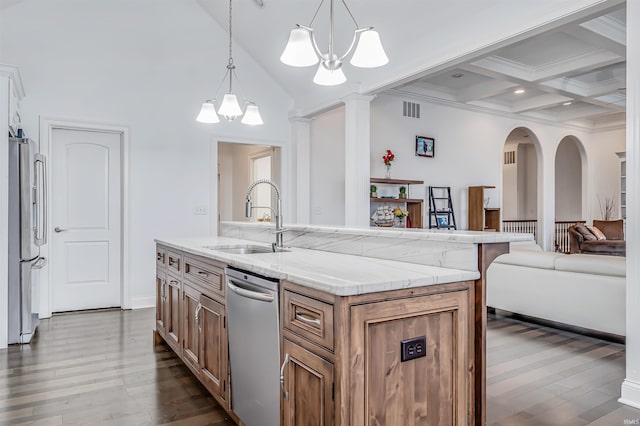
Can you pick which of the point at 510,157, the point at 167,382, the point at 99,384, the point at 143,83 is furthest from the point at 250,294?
the point at 510,157

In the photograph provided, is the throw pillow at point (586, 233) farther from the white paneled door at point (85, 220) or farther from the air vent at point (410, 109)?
the white paneled door at point (85, 220)

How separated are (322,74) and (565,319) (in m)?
3.09

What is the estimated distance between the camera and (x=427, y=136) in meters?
6.68

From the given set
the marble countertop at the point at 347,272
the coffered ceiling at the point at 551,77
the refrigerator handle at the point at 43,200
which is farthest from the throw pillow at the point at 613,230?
the refrigerator handle at the point at 43,200

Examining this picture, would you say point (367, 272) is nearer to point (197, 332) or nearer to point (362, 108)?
point (197, 332)

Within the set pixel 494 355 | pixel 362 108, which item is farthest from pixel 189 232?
pixel 494 355

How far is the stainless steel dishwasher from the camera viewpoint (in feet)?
6.11

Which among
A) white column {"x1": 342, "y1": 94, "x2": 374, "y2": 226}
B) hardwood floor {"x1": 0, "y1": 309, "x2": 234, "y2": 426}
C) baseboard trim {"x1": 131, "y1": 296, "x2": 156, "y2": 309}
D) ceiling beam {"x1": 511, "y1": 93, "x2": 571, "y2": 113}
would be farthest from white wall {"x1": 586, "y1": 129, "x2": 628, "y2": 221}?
hardwood floor {"x1": 0, "y1": 309, "x2": 234, "y2": 426}

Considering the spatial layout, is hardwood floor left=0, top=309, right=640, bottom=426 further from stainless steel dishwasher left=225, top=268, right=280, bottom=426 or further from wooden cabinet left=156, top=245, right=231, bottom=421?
stainless steel dishwasher left=225, top=268, right=280, bottom=426

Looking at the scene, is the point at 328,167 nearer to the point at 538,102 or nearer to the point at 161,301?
the point at 161,301

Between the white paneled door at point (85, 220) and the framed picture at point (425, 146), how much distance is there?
4.07 meters

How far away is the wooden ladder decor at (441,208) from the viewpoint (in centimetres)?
670

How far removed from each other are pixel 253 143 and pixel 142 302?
2.46 metres

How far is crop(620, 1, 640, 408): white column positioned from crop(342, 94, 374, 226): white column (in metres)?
2.68
